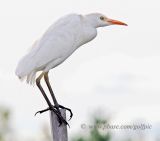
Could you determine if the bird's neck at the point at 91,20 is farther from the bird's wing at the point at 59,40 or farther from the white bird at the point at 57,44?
the bird's wing at the point at 59,40

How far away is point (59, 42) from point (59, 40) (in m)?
0.05

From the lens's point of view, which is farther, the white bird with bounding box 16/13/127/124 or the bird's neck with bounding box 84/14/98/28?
the bird's neck with bounding box 84/14/98/28

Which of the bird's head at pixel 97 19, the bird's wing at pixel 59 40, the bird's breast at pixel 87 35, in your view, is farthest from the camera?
the bird's head at pixel 97 19

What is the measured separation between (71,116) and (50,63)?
0.64 metres

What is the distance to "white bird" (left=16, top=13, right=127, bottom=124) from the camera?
30.8 ft

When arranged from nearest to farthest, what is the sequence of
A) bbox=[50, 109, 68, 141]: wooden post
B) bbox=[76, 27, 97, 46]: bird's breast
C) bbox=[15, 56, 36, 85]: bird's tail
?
bbox=[50, 109, 68, 141]: wooden post → bbox=[15, 56, 36, 85]: bird's tail → bbox=[76, 27, 97, 46]: bird's breast

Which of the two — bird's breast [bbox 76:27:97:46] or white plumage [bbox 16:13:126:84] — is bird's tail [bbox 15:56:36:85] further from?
bird's breast [bbox 76:27:97:46]

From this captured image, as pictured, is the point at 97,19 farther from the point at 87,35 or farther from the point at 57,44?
the point at 57,44

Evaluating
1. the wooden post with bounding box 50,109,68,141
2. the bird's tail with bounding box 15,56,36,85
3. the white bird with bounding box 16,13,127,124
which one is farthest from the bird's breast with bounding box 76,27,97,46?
the wooden post with bounding box 50,109,68,141

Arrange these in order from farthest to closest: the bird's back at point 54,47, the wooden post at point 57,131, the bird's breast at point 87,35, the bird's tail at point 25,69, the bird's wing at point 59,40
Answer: the bird's breast at point 87,35
the bird's wing at point 59,40
the bird's back at point 54,47
the bird's tail at point 25,69
the wooden post at point 57,131

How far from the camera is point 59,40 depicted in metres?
9.73

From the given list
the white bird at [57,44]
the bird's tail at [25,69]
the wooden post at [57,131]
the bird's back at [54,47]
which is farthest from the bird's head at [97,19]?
the wooden post at [57,131]

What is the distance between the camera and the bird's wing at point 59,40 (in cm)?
957

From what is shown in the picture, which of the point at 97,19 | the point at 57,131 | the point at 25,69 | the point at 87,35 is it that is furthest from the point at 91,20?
the point at 57,131
